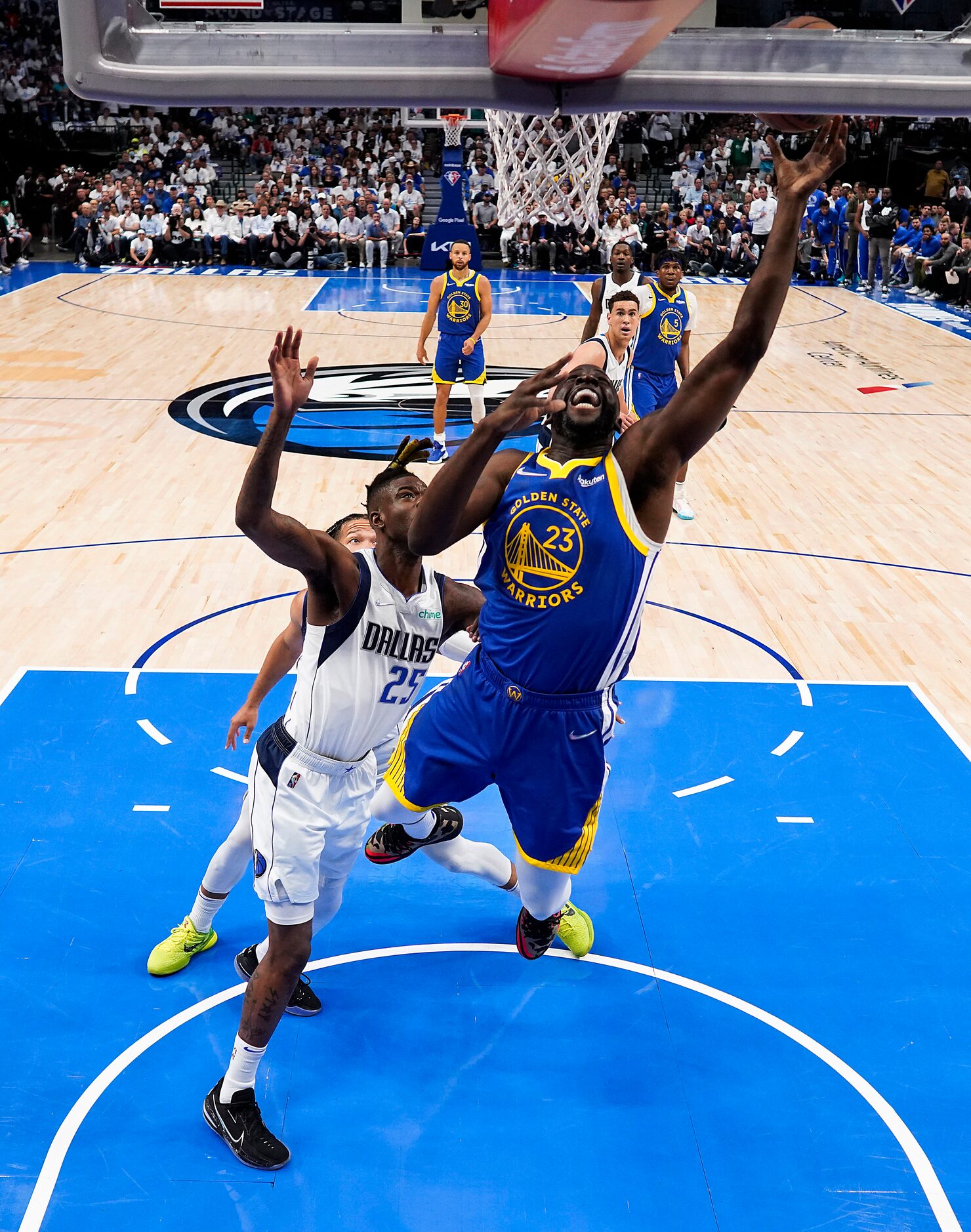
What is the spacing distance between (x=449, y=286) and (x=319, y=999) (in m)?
7.43

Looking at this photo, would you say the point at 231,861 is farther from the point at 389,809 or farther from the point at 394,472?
the point at 394,472

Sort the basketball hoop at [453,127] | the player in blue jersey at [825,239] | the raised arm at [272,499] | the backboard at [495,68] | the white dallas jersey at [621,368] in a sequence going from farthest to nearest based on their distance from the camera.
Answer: the player in blue jersey at [825,239]
the basketball hoop at [453,127]
the white dallas jersey at [621,368]
the raised arm at [272,499]
the backboard at [495,68]

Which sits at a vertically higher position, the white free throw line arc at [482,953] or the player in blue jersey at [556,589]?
the player in blue jersey at [556,589]

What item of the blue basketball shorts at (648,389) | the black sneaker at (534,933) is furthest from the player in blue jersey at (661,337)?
the black sneaker at (534,933)

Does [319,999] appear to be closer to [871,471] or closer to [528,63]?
[528,63]

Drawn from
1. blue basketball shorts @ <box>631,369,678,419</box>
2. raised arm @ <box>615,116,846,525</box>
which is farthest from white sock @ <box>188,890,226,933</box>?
blue basketball shorts @ <box>631,369,678,419</box>

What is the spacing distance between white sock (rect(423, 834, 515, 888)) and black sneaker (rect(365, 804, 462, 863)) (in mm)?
69

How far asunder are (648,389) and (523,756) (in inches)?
214

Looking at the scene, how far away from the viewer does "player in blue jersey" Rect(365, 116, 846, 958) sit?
10.1ft

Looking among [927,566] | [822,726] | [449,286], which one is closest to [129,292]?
[449,286]

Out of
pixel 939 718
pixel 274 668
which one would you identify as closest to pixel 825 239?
pixel 939 718

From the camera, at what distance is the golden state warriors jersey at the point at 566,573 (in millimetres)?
3381

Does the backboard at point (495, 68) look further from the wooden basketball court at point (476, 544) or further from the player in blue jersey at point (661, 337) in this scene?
the player in blue jersey at point (661, 337)

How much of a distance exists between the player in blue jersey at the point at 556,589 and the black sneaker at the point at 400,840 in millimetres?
297
